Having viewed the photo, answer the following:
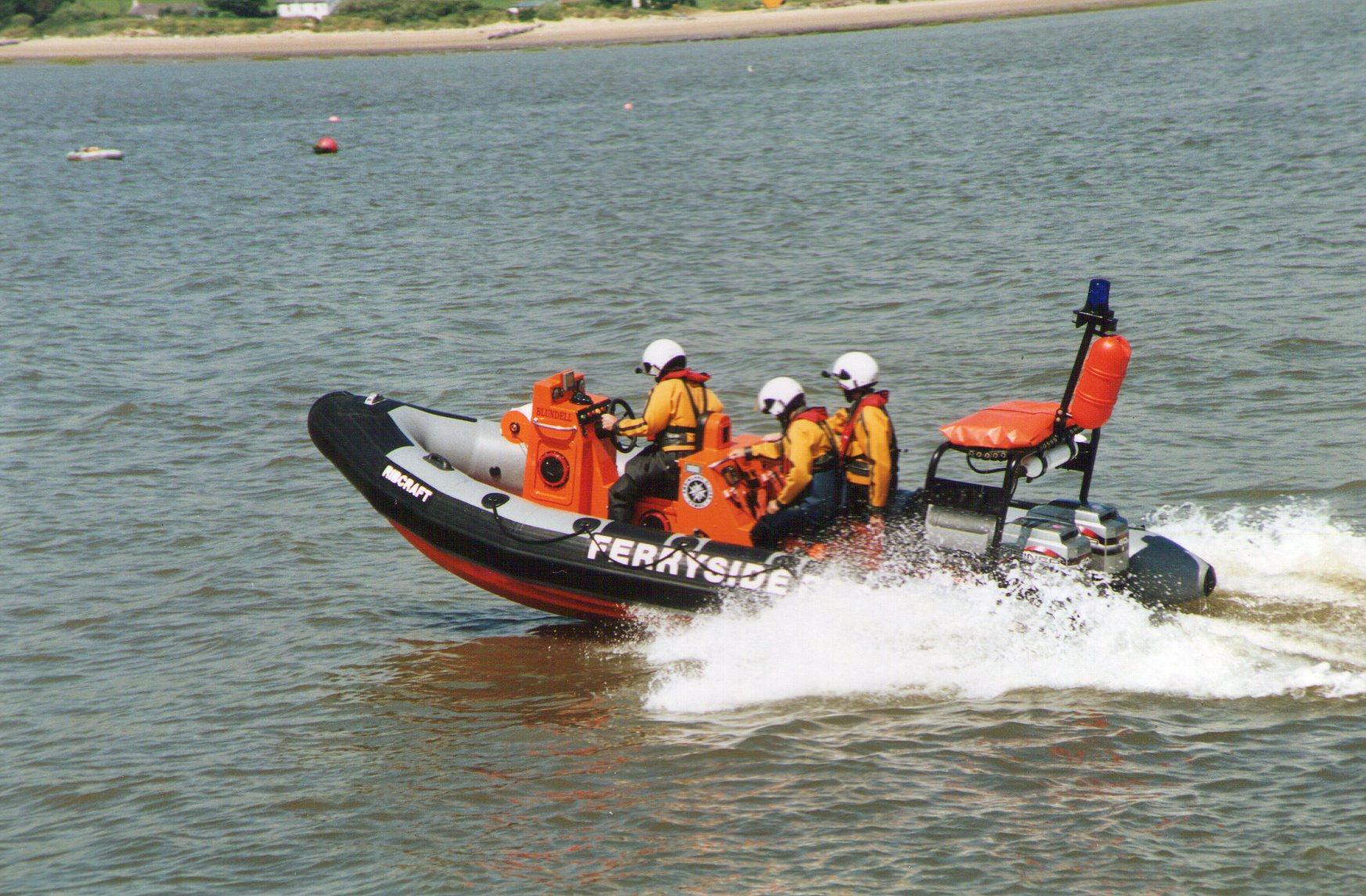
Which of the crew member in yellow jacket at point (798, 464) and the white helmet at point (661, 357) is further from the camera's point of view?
the white helmet at point (661, 357)

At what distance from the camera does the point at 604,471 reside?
8.12m

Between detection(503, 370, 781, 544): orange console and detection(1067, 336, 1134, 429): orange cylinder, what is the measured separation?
1597 mm

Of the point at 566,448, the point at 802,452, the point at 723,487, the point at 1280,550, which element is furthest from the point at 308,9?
the point at 1280,550

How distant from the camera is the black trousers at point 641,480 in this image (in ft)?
25.5

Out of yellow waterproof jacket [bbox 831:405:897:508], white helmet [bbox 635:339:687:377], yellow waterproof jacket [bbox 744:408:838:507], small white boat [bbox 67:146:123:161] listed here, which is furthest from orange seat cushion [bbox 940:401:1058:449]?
small white boat [bbox 67:146:123:161]

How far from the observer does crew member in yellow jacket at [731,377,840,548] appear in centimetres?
733

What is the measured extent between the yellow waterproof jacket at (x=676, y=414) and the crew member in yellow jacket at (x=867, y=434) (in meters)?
0.73

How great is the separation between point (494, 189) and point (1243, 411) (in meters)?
17.4

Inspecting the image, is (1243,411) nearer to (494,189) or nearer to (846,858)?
(846,858)

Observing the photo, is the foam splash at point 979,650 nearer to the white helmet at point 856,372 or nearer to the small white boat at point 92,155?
the white helmet at point 856,372

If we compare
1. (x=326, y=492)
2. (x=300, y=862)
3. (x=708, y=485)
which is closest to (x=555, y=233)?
(x=326, y=492)

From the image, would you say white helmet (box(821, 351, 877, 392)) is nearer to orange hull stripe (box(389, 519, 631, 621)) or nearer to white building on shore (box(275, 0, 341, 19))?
orange hull stripe (box(389, 519, 631, 621))

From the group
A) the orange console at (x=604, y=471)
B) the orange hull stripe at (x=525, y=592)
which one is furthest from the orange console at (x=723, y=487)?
the orange hull stripe at (x=525, y=592)

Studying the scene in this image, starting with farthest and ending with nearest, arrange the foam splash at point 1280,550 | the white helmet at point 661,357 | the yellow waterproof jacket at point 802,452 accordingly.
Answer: the white helmet at point 661,357 < the foam splash at point 1280,550 < the yellow waterproof jacket at point 802,452
